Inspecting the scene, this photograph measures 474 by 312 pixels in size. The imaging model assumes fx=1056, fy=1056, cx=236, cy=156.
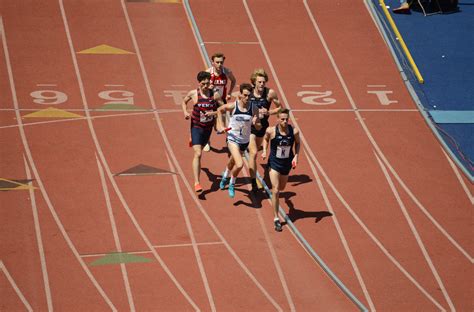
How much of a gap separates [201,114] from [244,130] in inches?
33.3

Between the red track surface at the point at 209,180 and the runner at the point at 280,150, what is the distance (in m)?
0.90

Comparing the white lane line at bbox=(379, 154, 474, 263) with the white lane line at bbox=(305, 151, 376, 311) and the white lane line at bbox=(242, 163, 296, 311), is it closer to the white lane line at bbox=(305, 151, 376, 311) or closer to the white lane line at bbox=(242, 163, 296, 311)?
the white lane line at bbox=(305, 151, 376, 311)

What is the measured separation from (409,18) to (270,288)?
13.2m

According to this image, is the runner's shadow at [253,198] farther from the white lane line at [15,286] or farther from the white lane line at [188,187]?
the white lane line at [15,286]

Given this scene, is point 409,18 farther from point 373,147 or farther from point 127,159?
point 127,159

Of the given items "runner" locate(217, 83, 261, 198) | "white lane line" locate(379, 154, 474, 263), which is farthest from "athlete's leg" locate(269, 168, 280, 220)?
"white lane line" locate(379, 154, 474, 263)

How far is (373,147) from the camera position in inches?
868

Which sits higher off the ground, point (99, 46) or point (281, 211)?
point (99, 46)

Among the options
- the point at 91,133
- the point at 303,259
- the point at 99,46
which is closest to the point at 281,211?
the point at 303,259

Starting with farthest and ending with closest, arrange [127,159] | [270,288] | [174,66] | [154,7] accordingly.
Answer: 1. [154,7]
2. [174,66]
3. [127,159]
4. [270,288]

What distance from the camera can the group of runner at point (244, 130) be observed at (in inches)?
728

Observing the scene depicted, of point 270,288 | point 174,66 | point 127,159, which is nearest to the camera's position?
point 270,288

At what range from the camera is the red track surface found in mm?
17172

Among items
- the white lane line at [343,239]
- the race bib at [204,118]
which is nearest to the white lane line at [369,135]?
the white lane line at [343,239]
